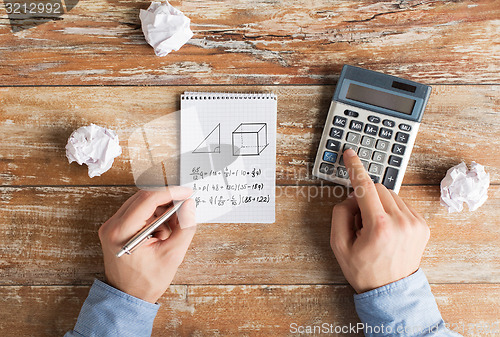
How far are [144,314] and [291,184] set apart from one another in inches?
12.5

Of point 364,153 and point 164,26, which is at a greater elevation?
point 164,26

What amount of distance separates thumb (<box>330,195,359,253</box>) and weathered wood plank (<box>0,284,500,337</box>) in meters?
0.10

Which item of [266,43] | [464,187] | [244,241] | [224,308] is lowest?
[224,308]

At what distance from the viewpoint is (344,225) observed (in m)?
0.60

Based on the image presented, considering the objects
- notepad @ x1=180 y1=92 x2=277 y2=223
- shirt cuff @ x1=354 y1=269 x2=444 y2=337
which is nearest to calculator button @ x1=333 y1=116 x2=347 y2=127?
notepad @ x1=180 y1=92 x2=277 y2=223

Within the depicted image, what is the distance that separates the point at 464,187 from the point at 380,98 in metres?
0.20

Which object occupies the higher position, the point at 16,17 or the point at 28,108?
the point at 16,17

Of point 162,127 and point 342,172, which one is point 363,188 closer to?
point 342,172

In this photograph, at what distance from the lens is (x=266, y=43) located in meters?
0.64

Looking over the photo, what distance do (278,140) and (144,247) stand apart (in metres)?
0.28

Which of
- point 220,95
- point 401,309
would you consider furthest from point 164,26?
point 401,309

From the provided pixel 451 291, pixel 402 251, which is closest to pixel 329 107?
pixel 402 251

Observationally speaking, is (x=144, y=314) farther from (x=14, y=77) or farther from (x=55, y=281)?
(x=14, y=77)

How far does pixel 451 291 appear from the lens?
65cm
